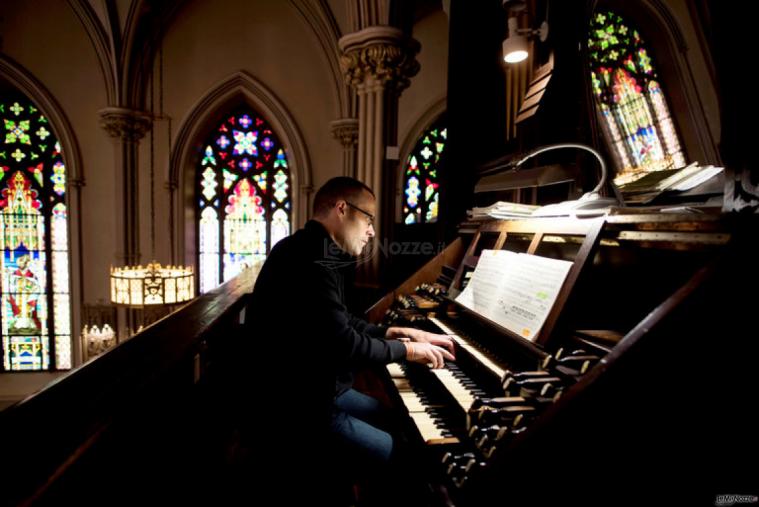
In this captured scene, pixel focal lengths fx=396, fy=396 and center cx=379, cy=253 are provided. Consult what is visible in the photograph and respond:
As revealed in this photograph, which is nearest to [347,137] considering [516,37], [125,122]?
[125,122]

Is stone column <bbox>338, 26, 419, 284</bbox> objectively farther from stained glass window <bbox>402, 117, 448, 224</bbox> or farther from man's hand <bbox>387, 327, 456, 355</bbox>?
stained glass window <bbox>402, 117, 448, 224</bbox>

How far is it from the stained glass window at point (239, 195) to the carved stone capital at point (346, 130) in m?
1.38

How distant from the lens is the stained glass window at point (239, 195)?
852 centimetres

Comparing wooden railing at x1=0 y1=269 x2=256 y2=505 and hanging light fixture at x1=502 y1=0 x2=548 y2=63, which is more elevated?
hanging light fixture at x1=502 y1=0 x2=548 y2=63

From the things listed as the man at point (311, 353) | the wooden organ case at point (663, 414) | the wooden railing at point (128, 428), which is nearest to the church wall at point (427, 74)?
the wooden railing at point (128, 428)

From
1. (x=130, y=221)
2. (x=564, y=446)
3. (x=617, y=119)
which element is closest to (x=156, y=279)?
(x=130, y=221)

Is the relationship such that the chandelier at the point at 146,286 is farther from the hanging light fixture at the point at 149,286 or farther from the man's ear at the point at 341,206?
the man's ear at the point at 341,206

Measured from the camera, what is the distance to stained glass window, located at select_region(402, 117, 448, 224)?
28.6 ft

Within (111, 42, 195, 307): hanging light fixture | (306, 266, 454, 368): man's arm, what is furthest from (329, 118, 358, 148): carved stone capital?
(306, 266, 454, 368): man's arm

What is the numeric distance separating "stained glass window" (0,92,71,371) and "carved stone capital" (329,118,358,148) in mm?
5590

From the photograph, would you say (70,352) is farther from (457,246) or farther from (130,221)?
(457,246)

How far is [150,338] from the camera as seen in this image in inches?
54.9

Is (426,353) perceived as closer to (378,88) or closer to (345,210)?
(345,210)

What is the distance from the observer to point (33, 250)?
8.10 m
